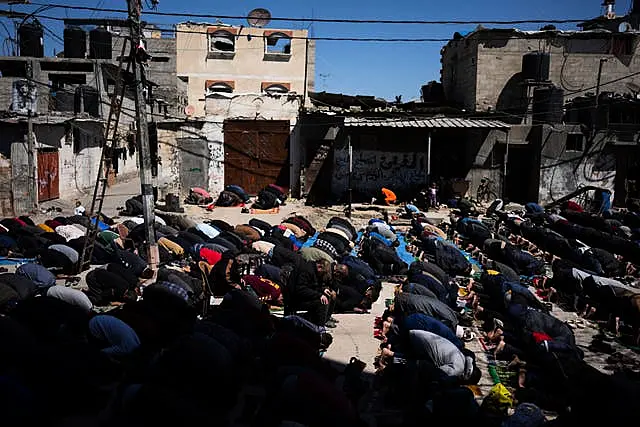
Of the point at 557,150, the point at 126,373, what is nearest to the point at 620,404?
the point at 126,373

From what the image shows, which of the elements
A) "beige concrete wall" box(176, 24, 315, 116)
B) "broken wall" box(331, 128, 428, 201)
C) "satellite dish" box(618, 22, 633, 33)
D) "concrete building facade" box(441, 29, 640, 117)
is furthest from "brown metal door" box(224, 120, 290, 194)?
"satellite dish" box(618, 22, 633, 33)

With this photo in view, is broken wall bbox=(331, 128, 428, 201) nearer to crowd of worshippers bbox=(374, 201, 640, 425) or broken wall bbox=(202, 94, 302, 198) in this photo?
broken wall bbox=(202, 94, 302, 198)

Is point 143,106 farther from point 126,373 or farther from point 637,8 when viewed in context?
point 637,8

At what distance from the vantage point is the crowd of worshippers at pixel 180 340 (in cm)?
529

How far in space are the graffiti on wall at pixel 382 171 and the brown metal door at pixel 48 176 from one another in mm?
10934

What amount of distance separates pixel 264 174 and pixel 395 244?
36.5ft

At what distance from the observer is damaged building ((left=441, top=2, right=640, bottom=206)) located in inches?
886

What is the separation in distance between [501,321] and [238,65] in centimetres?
3302

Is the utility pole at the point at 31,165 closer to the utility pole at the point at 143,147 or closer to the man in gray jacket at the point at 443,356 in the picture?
Result: the utility pole at the point at 143,147

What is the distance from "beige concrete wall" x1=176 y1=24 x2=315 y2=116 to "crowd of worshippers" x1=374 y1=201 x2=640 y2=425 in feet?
82.5

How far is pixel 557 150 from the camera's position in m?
Result: 22.4

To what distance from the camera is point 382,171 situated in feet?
78.1

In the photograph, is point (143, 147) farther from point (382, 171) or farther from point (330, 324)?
point (382, 171)

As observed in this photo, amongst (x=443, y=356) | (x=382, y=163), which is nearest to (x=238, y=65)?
(x=382, y=163)
